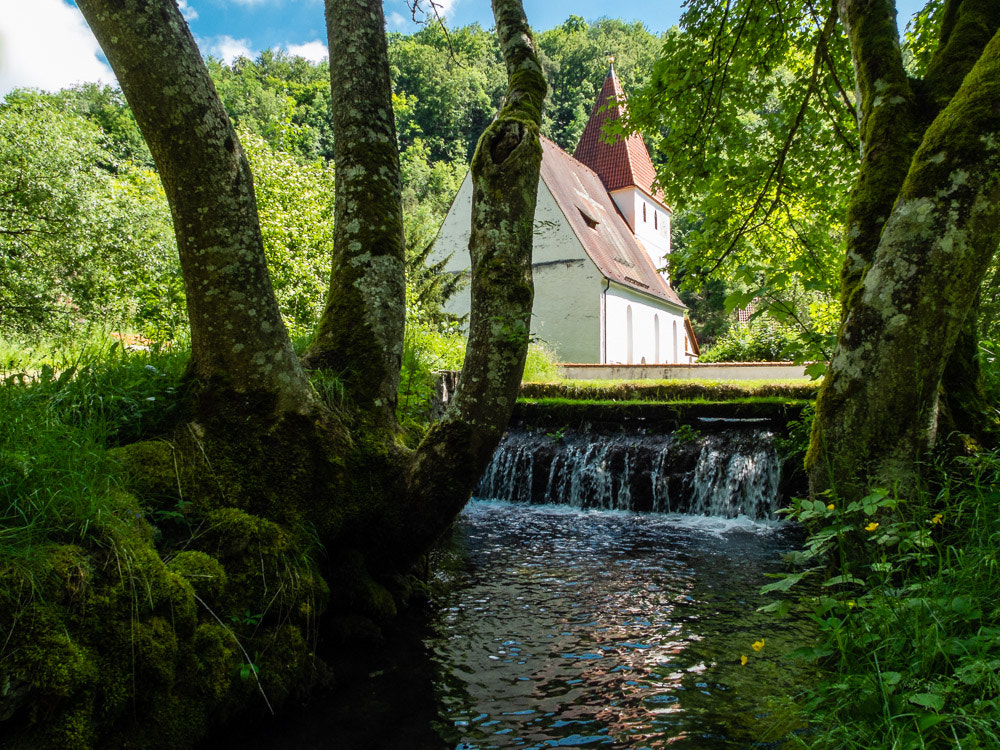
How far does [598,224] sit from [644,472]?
67.2 feet

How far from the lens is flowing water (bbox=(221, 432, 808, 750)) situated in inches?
128

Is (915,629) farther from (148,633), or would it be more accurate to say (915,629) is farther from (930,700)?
(148,633)

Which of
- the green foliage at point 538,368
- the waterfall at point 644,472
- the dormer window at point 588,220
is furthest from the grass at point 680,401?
the dormer window at point 588,220

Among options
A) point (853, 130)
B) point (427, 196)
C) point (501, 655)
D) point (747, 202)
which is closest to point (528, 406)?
point (747, 202)

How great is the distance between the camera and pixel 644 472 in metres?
10.8

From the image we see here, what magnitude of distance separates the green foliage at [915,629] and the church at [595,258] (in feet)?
68.7

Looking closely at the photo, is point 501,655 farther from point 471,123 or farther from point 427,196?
point 471,123

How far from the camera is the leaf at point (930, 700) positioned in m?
1.98

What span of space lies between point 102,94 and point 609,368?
46.0 metres

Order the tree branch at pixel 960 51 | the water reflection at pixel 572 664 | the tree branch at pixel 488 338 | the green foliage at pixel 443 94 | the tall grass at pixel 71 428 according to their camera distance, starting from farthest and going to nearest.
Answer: the green foliage at pixel 443 94 → the tree branch at pixel 488 338 → the tree branch at pixel 960 51 → the water reflection at pixel 572 664 → the tall grass at pixel 71 428

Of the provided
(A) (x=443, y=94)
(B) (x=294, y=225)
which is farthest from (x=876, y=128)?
(A) (x=443, y=94)

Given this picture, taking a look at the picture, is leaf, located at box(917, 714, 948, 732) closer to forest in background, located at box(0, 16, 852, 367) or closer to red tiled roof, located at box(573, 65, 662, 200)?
forest in background, located at box(0, 16, 852, 367)

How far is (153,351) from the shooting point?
4531 mm

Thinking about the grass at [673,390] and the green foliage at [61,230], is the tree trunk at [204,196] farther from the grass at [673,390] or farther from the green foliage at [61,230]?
the green foliage at [61,230]
